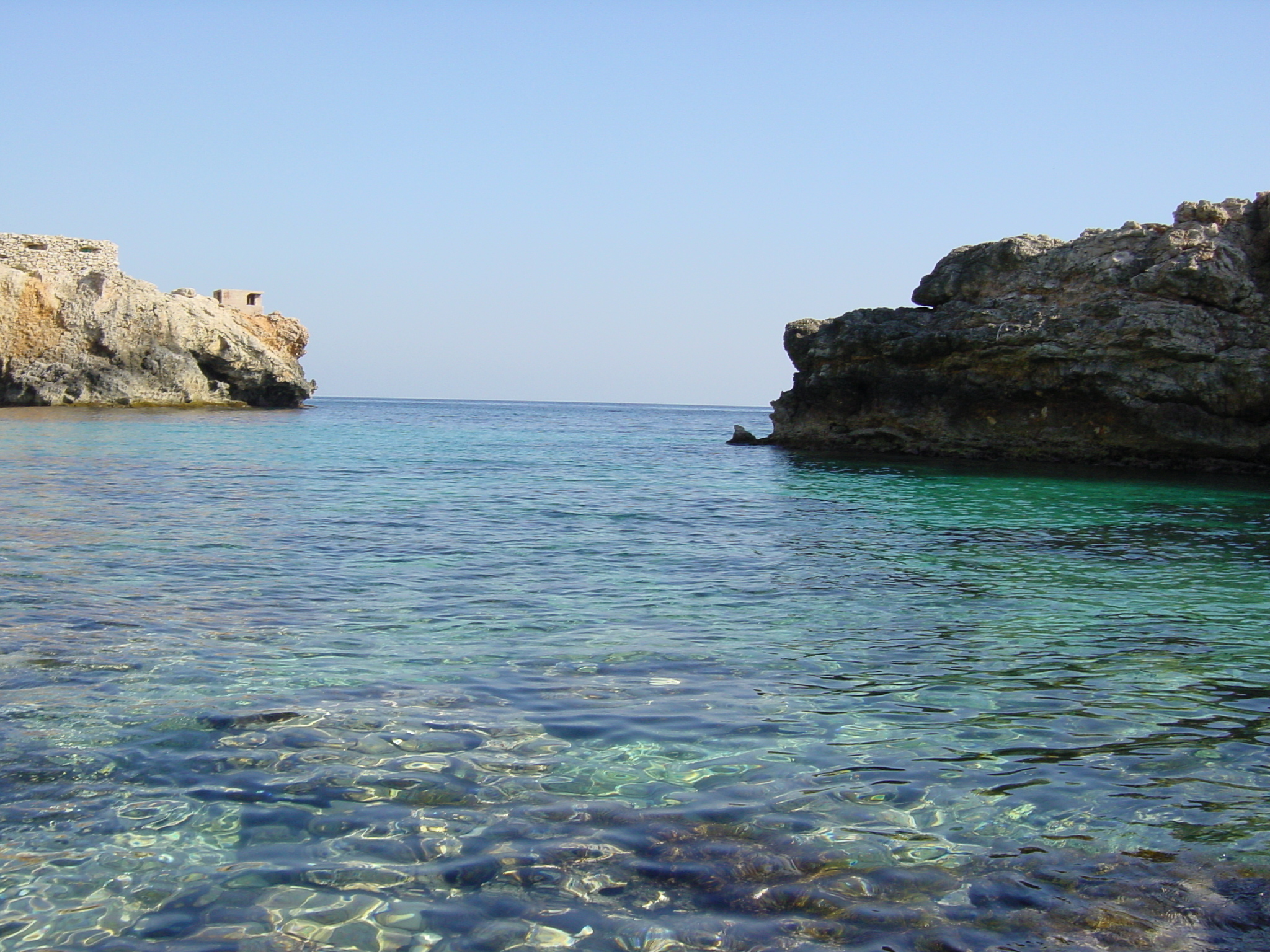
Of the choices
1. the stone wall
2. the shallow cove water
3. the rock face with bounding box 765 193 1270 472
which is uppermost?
the stone wall

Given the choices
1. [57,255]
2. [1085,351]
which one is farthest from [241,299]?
[1085,351]

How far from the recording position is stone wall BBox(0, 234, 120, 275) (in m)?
48.6

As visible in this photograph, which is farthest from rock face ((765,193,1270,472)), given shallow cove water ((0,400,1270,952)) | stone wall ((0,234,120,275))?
stone wall ((0,234,120,275))

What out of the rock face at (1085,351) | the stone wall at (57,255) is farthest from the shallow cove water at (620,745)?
the stone wall at (57,255)

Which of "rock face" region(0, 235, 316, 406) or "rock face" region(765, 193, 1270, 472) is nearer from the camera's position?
"rock face" region(765, 193, 1270, 472)

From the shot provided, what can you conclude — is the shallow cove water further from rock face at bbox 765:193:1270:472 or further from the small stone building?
the small stone building

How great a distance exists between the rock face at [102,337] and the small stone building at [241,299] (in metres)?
5.21

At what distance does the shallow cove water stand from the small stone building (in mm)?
52537

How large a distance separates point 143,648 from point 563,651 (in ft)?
8.99

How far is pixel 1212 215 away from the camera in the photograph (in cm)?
2438

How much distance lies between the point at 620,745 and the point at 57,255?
177 feet

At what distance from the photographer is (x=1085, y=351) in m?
24.4

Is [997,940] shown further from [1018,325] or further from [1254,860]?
[1018,325]

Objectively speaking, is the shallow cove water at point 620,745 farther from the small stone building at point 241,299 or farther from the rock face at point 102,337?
the small stone building at point 241,299
